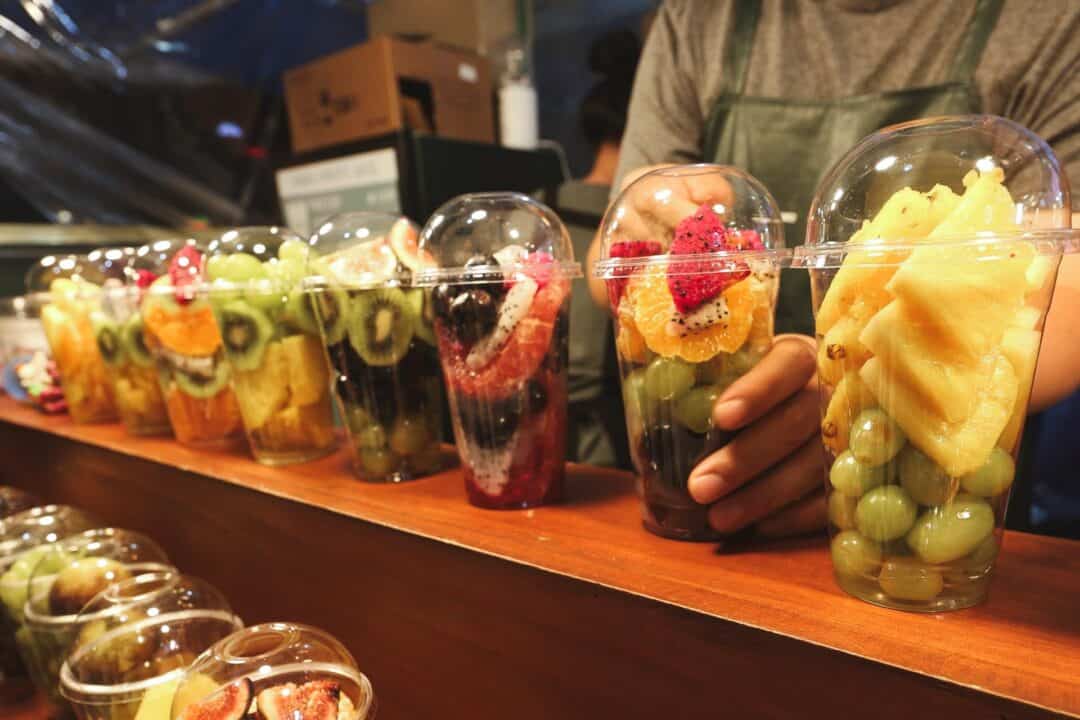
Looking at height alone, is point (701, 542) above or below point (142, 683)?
above

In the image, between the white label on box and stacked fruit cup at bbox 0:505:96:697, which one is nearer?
stacked fruit cup at bbox 0:505:96:697

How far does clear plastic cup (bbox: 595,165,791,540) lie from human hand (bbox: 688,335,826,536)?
0.03 metres

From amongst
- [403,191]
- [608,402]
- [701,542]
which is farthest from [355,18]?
[701,542]

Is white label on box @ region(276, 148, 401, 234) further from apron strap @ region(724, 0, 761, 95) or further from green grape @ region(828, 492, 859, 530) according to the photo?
green grape @ region(828, 492, 859, 530)

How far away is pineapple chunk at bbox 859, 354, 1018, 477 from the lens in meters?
0.50

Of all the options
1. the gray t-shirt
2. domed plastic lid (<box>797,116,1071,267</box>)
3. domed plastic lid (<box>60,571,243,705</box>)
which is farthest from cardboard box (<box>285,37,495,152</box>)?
domed plastic lid (<box>797,116,1071,267</box>)

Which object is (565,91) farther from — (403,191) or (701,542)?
(701,542)

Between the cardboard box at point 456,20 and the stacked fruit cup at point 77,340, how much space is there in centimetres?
193

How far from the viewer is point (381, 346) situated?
959 mm

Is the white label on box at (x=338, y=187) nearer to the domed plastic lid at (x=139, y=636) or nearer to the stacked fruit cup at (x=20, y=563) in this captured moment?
the stacked fruit cup at (x=20, y=563)

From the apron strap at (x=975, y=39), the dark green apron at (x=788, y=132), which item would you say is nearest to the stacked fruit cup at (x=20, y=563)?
the dark green apron at (x=788, y=132)

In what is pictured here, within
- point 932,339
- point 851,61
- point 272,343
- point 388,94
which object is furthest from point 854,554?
point 388,94

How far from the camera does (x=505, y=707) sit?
Answer: 74 centimetres

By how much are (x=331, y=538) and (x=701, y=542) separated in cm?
46
